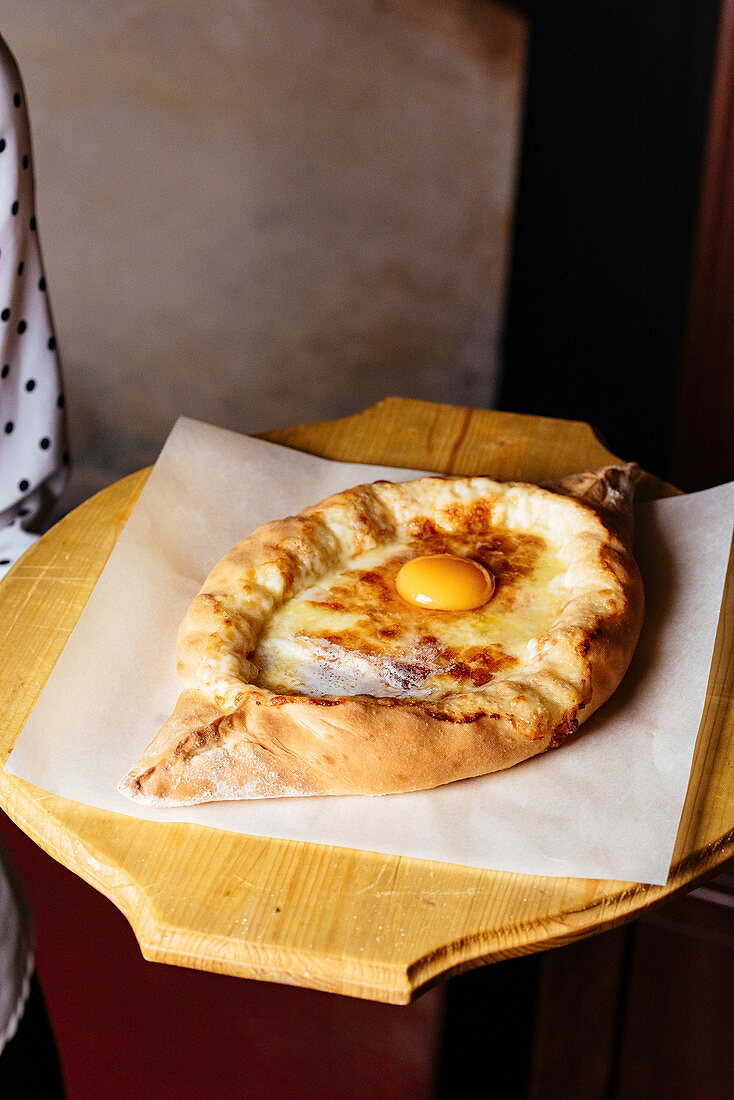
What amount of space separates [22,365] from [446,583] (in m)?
1.13

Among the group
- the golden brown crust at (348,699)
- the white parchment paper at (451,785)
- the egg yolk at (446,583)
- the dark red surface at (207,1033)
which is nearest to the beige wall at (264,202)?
the dark red surface at (207,1033)

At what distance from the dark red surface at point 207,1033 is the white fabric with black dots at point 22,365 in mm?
1434

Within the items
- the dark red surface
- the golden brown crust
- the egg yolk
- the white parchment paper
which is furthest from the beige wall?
the egg yolk

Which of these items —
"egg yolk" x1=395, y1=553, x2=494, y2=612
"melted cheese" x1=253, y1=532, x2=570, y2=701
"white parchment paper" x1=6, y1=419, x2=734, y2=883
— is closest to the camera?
"white parchment paper" x1=6, y1=419, x2=734, y2=883

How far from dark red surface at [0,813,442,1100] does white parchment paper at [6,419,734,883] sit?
1.38m

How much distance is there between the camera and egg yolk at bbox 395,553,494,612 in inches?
77.9

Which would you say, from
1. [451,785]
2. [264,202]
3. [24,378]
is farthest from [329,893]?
[264,202]

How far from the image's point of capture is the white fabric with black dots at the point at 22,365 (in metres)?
2.28

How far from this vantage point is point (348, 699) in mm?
1665

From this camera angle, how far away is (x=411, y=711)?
1659 mm

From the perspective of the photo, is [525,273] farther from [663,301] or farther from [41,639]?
[41,639]

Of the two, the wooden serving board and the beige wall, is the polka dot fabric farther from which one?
the beige wall

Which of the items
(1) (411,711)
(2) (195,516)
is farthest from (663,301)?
(1) (411,711)

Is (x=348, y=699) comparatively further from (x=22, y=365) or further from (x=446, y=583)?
(x=22, y=365)
